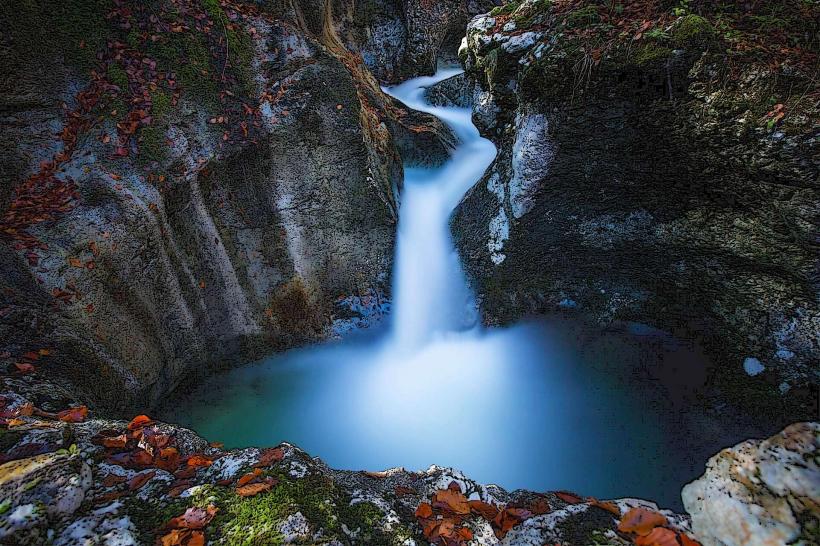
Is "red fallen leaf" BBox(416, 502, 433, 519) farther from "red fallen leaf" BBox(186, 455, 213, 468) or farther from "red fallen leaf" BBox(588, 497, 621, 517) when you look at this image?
"red fallen leaf" BBox(186, 455, 213, 468)

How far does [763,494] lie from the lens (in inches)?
61.2

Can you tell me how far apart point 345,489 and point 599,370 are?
3853mm

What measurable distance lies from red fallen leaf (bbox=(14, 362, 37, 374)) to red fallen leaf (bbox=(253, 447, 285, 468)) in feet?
7.47

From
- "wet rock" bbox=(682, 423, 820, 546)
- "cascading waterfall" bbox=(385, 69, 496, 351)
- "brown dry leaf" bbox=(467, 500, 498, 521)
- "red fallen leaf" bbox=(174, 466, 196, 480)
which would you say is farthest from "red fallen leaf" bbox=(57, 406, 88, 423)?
"wet rock" bbox=(682, 423, 820, 546)

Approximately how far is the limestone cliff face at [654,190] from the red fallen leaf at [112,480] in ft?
14.5

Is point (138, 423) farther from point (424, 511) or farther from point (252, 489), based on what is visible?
point (424, 511)

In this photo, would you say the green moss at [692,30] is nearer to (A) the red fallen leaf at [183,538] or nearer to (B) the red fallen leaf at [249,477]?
(B) the red fallen leaf at [249,477]

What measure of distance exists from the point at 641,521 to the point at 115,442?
288 centimetres

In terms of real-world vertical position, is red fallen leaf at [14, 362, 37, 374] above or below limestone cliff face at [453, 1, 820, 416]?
below

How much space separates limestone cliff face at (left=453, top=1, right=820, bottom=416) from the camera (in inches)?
135

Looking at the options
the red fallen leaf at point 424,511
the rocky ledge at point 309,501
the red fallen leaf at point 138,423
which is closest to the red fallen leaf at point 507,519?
the rocky ledge at point 309,501

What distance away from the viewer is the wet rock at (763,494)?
1.45 metres

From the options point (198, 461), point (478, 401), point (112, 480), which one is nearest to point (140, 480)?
point (112, 480)

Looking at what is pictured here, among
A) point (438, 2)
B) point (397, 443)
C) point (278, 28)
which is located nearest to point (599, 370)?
point (397, 443)
